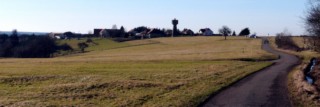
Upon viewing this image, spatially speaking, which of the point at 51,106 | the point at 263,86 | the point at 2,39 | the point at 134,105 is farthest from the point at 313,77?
the point at 2,39

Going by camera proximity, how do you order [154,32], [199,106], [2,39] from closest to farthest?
[199,106] < [2,39] < [154,32]

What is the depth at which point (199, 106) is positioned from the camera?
57.8ft

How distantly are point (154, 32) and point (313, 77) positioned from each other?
16018cm

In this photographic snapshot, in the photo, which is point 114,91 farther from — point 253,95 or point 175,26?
point 175,26

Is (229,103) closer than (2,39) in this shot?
Yes

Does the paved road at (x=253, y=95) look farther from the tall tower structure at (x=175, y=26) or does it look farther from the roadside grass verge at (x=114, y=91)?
the tall tower structure at (x=175, y=26)

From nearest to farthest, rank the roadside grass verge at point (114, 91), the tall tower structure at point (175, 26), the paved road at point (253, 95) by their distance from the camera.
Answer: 1. the paved road at point (253, 95)
2. the roadside grass verge at point (114, 91)
3. the tall tower structure at point (175, 26)

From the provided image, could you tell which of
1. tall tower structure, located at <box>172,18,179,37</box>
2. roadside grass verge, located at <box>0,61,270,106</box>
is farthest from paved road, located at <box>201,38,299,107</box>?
tall tower structure, located at <box>172,18,179,37</box>

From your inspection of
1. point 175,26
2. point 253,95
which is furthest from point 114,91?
point 175,26

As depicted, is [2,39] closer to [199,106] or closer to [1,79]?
[1,79]

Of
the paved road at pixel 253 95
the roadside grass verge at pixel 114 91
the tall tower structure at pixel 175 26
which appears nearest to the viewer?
the paved road at pixel 253 95

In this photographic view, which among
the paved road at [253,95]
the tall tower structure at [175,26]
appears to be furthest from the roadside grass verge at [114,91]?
the tall tower structure at [175,26]

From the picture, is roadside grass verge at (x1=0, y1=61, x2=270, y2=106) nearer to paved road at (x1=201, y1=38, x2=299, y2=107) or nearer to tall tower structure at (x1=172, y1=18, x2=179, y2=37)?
paved road at (x1=201, y1=38, x2=299, y2=107)

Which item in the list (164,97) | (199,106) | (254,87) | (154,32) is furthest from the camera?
(154,32)
